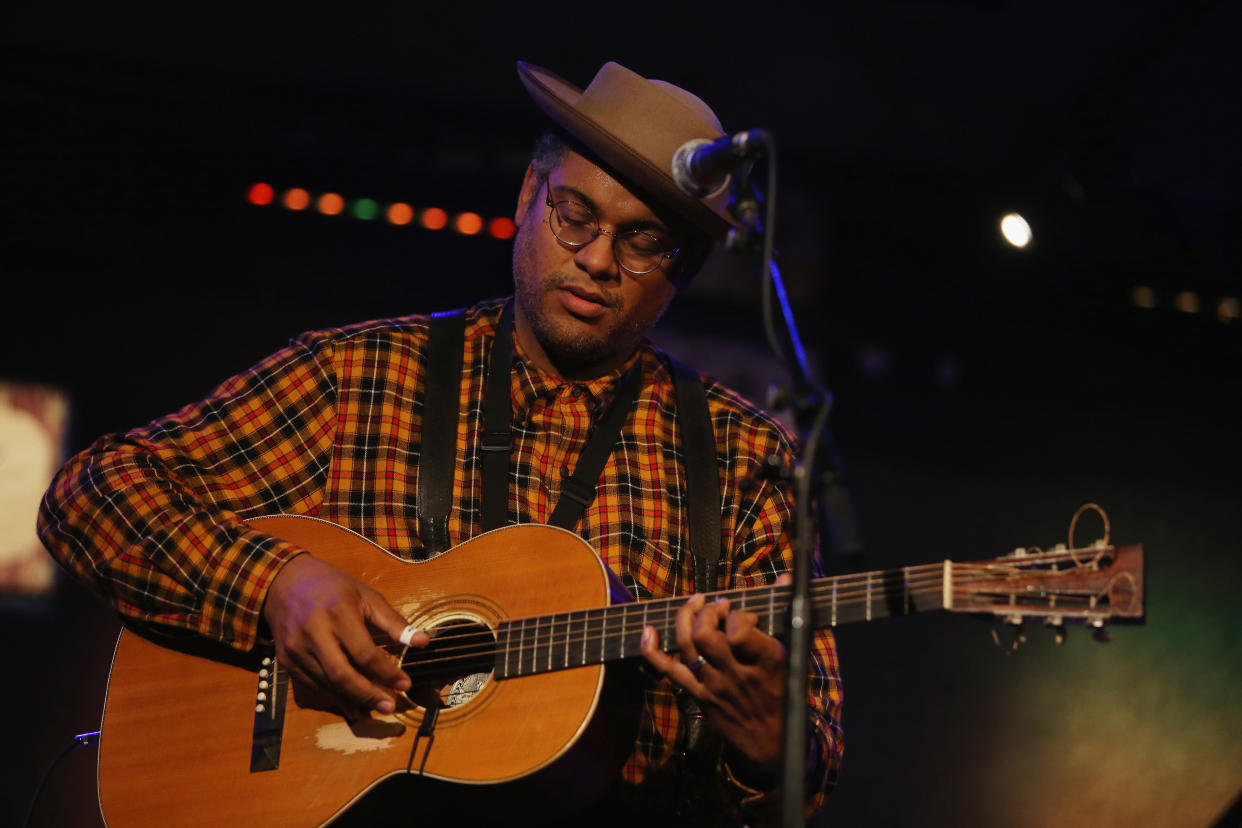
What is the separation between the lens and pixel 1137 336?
19.7ft

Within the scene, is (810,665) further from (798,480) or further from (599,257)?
(599,257)

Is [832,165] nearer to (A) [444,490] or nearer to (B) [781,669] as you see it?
(A) [444,490]

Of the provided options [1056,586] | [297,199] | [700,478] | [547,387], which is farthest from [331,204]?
[1056,586]

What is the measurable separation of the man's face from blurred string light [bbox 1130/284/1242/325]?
3980mm

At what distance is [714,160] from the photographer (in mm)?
1886

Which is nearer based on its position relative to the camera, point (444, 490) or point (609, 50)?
point (444, 490)

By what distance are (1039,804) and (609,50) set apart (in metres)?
4.43

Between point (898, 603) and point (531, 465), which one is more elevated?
point (531, 465)

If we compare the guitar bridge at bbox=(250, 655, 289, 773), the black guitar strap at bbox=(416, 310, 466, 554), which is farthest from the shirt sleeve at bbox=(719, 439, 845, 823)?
the guitar bridge at bbox=(250, 655, 289, 773)

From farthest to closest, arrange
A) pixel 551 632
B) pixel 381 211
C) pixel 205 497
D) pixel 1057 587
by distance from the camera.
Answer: pixel 381 211 → pixel 205 497 → pixel 551 632 → pixel 1057 587

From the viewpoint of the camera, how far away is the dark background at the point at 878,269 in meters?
4.76

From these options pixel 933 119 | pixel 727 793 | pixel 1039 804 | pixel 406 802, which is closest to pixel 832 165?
pixel 933 119

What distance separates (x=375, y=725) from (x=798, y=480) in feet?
4.06

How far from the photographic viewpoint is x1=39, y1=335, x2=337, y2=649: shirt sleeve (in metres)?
2.54
